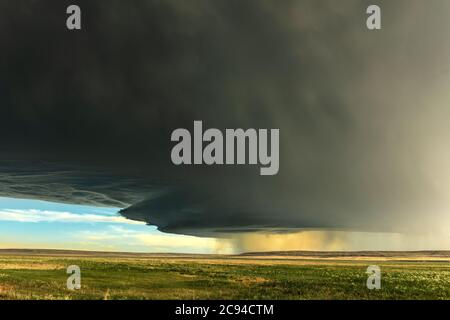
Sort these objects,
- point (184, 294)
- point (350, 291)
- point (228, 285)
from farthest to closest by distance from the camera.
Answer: point (228, 285) < point (350, 291) < point (184, 294)

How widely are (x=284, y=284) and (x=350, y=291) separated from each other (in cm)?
905
